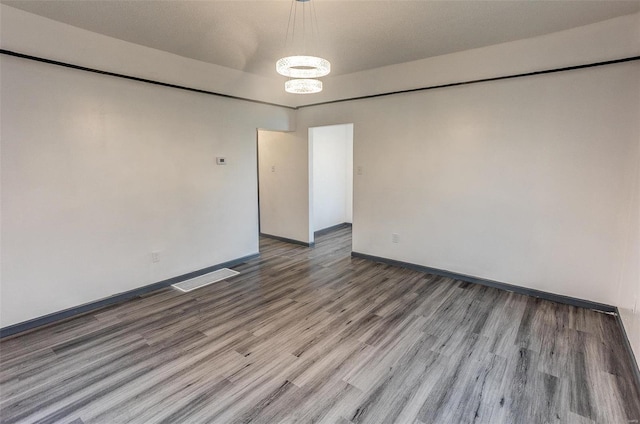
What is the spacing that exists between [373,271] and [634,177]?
Result: 9.55ft

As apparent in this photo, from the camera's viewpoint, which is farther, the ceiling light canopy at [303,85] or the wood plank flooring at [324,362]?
the ceiling light canopy at [303,85]

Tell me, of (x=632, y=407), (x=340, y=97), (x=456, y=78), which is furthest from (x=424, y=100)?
(x=632, y=407)

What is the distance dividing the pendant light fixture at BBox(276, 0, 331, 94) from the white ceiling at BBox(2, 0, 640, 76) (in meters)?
0.08

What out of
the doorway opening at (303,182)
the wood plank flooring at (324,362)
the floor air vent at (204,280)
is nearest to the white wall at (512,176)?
the wood plank flooring at (324,362)

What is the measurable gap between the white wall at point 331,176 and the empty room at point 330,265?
1.95 metres

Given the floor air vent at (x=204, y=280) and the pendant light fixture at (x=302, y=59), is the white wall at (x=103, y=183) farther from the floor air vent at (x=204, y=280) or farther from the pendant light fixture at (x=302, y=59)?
the pendant light fixture at (x=302, y=59)

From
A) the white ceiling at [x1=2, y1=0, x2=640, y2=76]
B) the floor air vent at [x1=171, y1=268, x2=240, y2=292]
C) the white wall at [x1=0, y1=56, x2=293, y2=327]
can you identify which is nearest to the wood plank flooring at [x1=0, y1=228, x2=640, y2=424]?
the floor air vent at [x1=171, y1=268, x2=240, y2=292]

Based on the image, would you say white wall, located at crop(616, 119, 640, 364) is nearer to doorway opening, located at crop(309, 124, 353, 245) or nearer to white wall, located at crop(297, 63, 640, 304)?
white wall, located at crop(297, 63, 640, 304)

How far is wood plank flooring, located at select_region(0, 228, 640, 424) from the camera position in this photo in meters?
2.00

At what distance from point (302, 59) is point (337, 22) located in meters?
0.79

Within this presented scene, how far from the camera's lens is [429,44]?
11.7ft

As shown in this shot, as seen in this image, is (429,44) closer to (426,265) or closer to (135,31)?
(426,265)

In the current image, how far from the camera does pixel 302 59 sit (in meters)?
2.48

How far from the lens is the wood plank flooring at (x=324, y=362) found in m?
2.00
